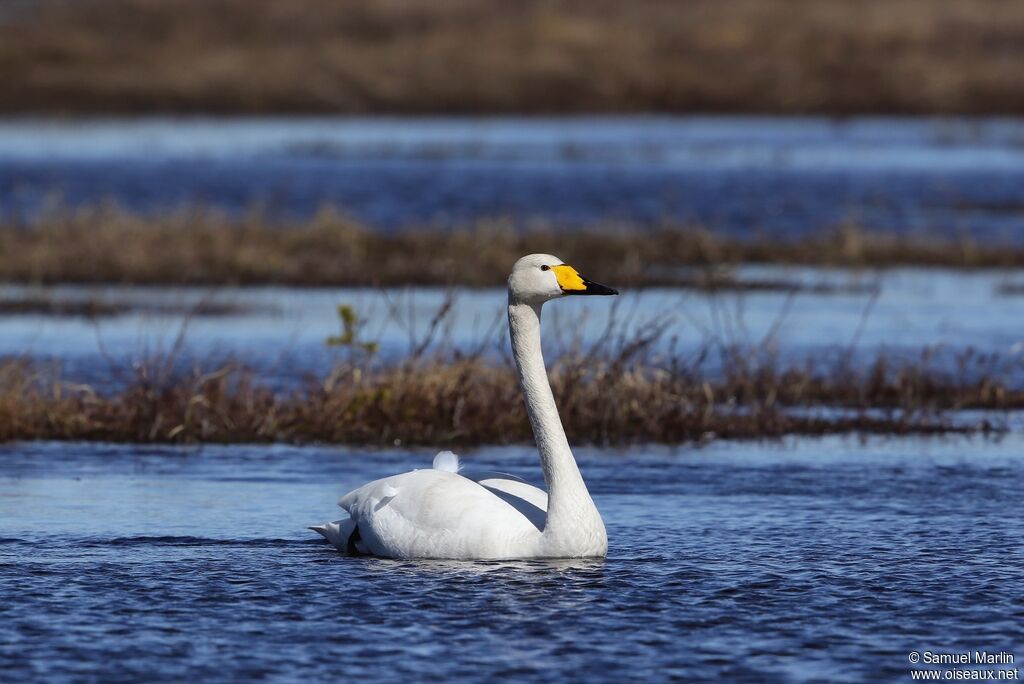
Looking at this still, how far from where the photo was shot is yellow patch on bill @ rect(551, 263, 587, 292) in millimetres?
9523

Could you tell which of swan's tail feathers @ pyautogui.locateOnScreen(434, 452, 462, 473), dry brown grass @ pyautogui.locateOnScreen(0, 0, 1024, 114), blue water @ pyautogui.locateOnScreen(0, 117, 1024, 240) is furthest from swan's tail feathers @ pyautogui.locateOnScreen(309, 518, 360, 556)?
dry brown grass @ pyautogui.locateOnScreen(0, 0, 1024, 114)

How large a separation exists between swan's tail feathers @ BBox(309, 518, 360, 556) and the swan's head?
4.75 feet

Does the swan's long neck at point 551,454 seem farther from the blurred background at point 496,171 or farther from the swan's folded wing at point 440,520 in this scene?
the blurred background at point 496,171

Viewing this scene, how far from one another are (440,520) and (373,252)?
46.8 ft

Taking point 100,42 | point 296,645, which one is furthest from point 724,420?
point 100,42

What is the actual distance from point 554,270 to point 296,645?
8.13 ft

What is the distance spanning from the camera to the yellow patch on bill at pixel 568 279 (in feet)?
31.2

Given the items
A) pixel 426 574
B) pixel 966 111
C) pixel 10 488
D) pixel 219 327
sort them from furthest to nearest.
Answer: pixel 966 111 → pixel 219 327 → pixel 10 488 → pixel 426 574

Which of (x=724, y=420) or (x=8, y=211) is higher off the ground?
(x=8, y=211)

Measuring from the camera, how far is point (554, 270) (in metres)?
9.62

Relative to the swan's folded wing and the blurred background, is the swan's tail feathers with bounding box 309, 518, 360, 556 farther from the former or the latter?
the blurred background

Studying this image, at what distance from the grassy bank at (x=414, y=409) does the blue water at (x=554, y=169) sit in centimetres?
1095

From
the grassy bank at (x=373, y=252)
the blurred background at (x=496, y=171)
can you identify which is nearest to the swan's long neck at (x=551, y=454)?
the blurred background at (x=496, y=171)

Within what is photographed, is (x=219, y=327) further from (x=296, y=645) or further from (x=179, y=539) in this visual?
(x=296, y=645)
